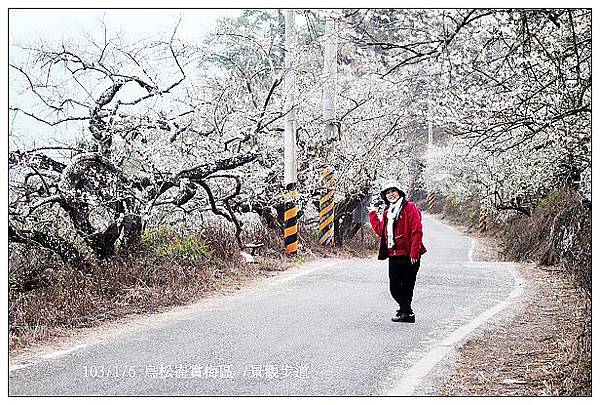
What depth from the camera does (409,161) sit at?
1153 centimetres

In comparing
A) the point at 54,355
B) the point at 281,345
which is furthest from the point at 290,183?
the point at 54,355

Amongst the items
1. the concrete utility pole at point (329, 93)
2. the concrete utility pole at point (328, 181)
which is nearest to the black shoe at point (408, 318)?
the concrete utility pole at point (329, 93)

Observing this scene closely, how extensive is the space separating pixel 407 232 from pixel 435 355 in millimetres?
1335

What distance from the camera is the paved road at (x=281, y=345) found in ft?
15.9

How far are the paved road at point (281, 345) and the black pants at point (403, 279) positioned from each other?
21cm

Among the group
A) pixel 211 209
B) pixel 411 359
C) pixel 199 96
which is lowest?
pixel 411 359

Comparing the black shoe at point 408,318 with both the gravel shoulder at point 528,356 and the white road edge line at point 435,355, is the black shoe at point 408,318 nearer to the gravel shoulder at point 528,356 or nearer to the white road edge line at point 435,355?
the white road edge line at point 435,355

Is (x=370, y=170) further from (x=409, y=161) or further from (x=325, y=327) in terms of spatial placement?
(x=325, y=327)

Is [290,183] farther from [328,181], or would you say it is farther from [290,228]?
[328,181]

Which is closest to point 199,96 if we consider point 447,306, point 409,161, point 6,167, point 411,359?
point 409,161

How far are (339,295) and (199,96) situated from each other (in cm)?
343

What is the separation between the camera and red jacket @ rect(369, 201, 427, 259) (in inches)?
265

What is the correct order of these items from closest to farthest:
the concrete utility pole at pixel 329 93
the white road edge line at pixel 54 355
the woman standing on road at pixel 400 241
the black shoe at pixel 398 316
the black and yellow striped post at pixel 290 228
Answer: the white road edge line at pixel 54 355 < the woman standing on road at pixel 400 241 < the black shoe at pixel 398 316 < the concrete utility pole at pixel 329 93 < the black and yellow striped post at pixel 290 228

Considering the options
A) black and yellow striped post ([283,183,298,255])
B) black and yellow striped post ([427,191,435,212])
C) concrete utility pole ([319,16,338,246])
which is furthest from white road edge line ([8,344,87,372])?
concrete utility pole ([319,16,338,246])
